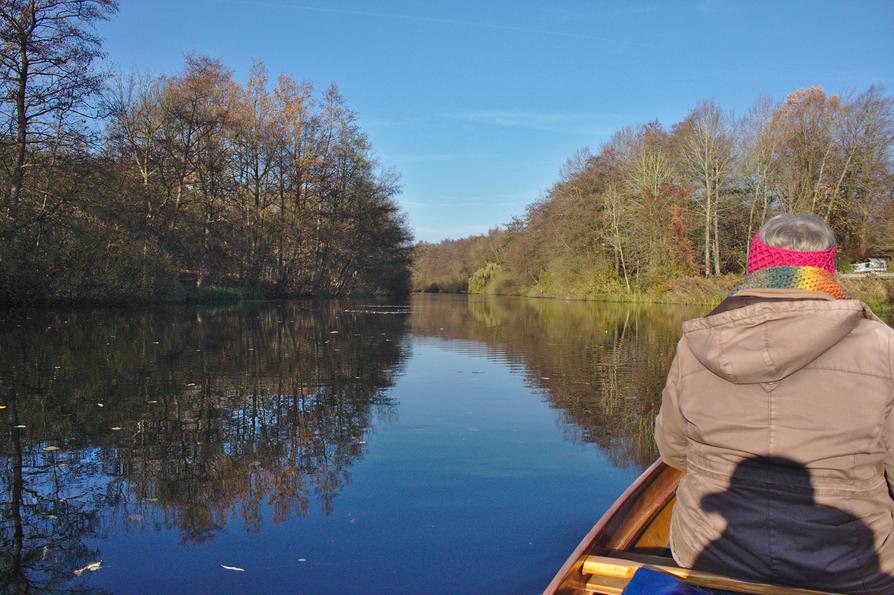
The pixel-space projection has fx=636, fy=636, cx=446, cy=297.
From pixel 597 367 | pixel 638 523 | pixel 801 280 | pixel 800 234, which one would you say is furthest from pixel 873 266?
pixel 801 280

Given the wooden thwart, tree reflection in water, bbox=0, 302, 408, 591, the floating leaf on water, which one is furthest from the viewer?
tree reflection in water, bbox=0, 302, 408, 591

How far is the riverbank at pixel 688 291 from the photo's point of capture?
72.6 ft

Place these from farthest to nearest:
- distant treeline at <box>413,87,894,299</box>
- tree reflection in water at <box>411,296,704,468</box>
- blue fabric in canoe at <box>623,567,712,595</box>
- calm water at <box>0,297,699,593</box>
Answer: distant treeline at <box>413,87,894,299</box>
tree reflection in water at <box>411,296,704,468</box>
calm water at <box>0,297,699,593</box>
blue fabric in canoe at <box>623,567,712,595</box>

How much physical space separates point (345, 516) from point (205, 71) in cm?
3118

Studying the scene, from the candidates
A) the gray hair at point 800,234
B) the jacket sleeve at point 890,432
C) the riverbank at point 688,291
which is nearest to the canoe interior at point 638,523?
the jacket sleeve at point 890,432

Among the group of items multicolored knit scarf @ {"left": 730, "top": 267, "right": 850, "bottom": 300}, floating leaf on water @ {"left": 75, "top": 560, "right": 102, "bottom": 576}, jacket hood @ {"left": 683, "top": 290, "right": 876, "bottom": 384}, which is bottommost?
floating leaf on water @ {"left": 75, "top": 560, "right": 102, "bottom": 576}

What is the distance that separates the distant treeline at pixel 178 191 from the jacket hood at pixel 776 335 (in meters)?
22.1

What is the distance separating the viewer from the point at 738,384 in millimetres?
1915

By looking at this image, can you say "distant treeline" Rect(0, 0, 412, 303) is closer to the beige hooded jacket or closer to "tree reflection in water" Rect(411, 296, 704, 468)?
"tree reflection in water" Rect(411, 296, 704, 468)

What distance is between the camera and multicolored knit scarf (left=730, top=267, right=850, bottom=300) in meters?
1.97

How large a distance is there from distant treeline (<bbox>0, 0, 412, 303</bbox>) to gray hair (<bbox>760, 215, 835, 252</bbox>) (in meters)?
22.0

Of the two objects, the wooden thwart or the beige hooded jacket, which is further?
the wooden thwart

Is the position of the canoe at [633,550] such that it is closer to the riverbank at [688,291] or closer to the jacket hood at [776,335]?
the jacket hood at [776,335]

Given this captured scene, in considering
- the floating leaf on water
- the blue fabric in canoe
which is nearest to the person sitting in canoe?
the blue fabric in canoe
